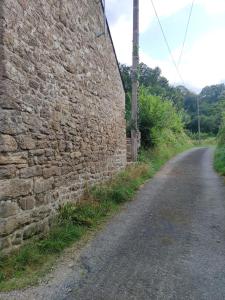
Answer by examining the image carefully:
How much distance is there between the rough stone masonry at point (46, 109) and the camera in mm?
5172

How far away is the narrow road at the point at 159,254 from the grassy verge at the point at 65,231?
42cm

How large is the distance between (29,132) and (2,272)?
2.24 m

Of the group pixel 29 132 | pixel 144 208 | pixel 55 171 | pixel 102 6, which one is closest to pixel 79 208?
pixel 55 171

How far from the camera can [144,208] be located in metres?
8.41

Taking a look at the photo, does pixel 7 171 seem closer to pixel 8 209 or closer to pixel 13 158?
pixel 13 158

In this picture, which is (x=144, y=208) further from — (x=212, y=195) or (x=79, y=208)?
(x=212, y=195)

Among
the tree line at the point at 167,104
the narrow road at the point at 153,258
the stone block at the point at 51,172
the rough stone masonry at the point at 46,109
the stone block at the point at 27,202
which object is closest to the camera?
the narrow road at the point at 153,258

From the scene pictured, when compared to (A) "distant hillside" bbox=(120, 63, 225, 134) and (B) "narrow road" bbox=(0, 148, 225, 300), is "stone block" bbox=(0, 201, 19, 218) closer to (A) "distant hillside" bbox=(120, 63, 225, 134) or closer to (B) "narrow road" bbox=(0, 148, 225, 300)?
(B) "narrow road" bbox=(0, 148, 225, 300)

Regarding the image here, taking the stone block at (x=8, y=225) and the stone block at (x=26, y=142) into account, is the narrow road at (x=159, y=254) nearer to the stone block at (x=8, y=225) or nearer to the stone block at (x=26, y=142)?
the stone block at (x=8, y=225)

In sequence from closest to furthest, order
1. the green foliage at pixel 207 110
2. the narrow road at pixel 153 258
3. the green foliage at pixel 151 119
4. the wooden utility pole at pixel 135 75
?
the narrow road at pixel 153 258, the wooden utility pole at pixel 135 75, the green foliage at pixel 151 119, the green foliage at pixel 207 110

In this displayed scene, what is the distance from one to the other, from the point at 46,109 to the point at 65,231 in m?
2.28

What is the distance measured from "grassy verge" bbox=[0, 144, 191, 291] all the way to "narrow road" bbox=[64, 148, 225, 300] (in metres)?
0.42

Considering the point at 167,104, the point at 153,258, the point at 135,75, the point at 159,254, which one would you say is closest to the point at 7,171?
the point at 153,258

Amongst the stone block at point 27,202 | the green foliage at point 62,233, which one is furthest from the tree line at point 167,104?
the stone block at point 27,202
